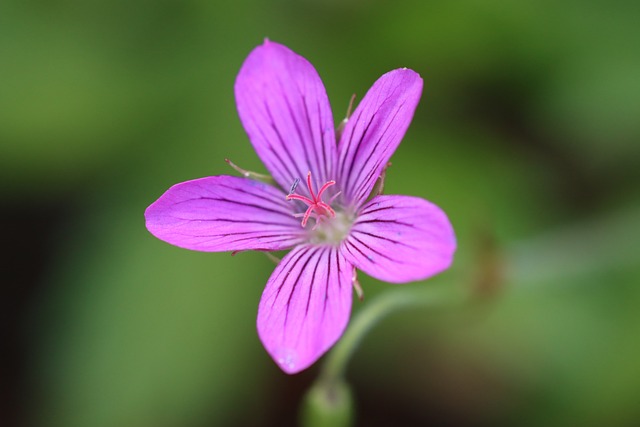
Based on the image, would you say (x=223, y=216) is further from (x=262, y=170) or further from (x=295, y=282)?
(x=262, y=170)

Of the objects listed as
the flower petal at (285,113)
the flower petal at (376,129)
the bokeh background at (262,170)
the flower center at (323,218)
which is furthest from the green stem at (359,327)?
the bokeh background at (262,170)

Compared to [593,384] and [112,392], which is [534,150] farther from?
[112,392]

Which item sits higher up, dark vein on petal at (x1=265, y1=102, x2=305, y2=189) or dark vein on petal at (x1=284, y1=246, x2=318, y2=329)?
dark vein on petal at (x1=265, y1=102, x2=305, y2=189)

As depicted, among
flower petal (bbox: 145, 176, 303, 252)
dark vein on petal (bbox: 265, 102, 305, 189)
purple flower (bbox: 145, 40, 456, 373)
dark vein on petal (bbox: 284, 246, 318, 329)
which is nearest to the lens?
purple flower (bbox: 145, 40, 456, 373)

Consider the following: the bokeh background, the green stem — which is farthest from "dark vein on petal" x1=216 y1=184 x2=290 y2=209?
the bokeh background

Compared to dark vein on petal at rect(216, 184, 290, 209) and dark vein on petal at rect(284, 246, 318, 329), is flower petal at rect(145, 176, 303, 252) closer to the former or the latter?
dark vein on petal at rect(216, 184, 290, 209)

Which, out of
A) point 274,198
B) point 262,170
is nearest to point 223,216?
point 274,198

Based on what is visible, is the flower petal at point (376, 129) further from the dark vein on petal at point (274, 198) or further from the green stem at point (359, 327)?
the green stem at point (359, 327)
